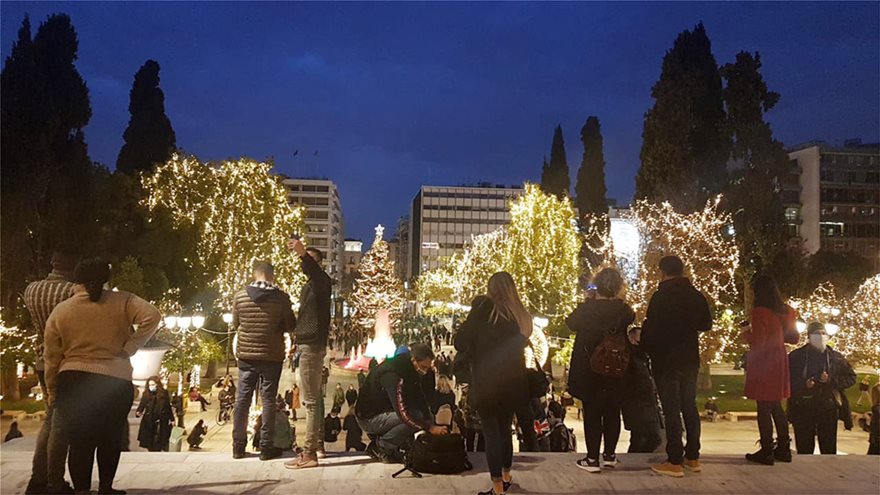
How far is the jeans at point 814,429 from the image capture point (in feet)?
24.5

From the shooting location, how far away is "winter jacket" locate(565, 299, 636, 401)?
579 centimetres

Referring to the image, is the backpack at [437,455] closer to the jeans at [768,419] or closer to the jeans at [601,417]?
the jeans at [601,417]

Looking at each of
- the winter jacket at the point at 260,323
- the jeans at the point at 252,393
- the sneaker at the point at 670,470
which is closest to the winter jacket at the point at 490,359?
the sneaker at the point at 670,470

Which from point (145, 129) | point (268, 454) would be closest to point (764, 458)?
point (268, 454)

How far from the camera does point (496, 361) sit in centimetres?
525

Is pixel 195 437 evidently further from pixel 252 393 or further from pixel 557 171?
pixel 557 171

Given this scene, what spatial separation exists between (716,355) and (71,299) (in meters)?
23.0

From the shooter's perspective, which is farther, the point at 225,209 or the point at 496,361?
the point at 225,209

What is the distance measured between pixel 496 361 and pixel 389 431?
1591 mm

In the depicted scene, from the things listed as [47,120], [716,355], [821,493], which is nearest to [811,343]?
[821,493]

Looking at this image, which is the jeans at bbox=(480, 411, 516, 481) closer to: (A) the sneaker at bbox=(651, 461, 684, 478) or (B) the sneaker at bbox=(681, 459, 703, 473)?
(A) the sneaker at bbox=(651, 461, 684, 478)

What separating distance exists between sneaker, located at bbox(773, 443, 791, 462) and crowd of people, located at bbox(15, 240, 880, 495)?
0.01 m

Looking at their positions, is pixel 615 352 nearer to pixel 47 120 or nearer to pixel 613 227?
pixel 613 227

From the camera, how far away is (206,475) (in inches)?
227
